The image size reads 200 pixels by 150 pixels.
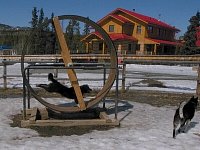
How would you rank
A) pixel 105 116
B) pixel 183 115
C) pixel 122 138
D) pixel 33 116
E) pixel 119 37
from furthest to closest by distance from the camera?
pixel 119 37 < pixel 105 116 < pixel 33 116 < pixel 183 115 < pixel 122 138

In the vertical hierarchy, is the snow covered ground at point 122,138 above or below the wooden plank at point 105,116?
below

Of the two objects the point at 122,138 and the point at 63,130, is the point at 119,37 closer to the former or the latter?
the point at 63,130

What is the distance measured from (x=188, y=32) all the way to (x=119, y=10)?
11279 mm

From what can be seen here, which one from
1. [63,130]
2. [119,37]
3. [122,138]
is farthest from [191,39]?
[122,138]

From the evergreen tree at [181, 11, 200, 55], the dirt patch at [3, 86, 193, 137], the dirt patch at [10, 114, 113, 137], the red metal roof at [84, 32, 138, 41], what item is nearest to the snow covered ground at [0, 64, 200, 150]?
the dirt patch at [10, 114, 113, 137]

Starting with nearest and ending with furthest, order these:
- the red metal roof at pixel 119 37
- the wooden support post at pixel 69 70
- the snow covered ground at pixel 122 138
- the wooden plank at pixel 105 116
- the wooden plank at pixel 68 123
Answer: the snow covered ground at pixel 122 138, the wooden plank at pixel 68 123, the wooden plank at pixel 105 116, the wooden support post at pixel 69 70, the red metal roof at pixel 119 37

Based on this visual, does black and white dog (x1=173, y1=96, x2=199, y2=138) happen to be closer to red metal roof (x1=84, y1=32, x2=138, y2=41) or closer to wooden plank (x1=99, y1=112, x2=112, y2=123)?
wooden plank (x1=99, y1=112, x2=112, y2=123)

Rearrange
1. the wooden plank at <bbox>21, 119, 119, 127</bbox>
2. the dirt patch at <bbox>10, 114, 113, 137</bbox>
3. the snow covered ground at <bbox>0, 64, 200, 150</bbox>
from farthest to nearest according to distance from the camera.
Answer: the wooden plank at <bbox>21, 119, 119, 127</bbox>, the dirt patch at <bbox>10, 114, 113, 137</bbox>, the snow covered ground at <bbox>0, 64, 200, 150</bbox>

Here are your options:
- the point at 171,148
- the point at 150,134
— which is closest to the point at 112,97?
the point at 150,134

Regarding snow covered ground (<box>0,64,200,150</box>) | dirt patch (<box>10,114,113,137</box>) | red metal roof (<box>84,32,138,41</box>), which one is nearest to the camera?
snow covered ground (<box>0,64,200,150</box>)

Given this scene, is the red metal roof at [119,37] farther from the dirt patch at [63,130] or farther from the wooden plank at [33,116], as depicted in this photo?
the dirt patch at [63,130]

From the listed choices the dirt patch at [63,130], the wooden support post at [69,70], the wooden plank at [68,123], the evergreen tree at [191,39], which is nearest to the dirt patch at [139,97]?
the dirt patch at [63,130]

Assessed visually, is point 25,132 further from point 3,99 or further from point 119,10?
point 119,10

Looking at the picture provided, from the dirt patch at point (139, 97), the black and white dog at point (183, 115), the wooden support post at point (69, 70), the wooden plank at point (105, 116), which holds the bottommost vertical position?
the dirt patch at point (139, 97)
